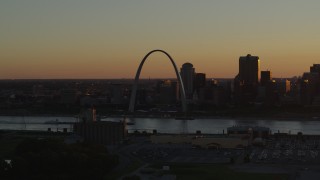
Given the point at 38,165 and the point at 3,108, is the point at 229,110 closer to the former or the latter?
the point at 3,108

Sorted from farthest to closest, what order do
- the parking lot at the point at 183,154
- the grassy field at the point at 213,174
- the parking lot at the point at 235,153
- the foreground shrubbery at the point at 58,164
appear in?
the parking lot at the point at 183,154
the parking lot at the point at 235,153
the grassy field at the point at 213,174
the foreground shrubbery at the point at 58,164

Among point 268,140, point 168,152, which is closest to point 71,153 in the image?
point 168,152

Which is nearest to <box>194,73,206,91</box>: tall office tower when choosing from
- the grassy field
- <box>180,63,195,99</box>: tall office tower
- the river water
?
<box>180,63,195,99</box>: tall office tower

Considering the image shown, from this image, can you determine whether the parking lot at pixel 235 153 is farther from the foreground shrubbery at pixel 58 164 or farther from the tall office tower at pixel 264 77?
the tall office tower at pixel 264 77

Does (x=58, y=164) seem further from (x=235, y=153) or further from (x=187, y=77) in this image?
(x=187, y=77)

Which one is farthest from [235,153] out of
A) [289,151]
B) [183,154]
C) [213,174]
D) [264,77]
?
[264,77]

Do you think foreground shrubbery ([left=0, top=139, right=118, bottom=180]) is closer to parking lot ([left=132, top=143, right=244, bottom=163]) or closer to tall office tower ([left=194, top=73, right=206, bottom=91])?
parking lot ([left=132, top=143, right=244, bottom=163])

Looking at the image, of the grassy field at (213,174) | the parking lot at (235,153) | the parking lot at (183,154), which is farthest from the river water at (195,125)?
the grassy field at (213,174)
